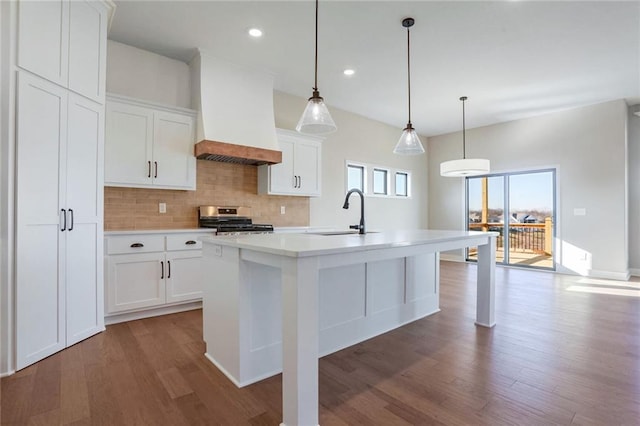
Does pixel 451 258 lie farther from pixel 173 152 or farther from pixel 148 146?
pixel 148 146

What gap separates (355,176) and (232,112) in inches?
114

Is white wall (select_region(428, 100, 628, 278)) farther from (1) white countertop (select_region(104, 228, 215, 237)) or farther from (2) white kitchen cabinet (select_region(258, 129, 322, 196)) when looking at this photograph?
(1) white countertop (select_region(104, 228, 215, 237))

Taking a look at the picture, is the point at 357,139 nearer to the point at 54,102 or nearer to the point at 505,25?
the point at 505,25

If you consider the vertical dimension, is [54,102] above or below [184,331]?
above

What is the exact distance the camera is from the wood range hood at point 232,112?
372cm

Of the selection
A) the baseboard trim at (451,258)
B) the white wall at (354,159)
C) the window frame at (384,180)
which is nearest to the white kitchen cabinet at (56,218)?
the white wall at (354,159)

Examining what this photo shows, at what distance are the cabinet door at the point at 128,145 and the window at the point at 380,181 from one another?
4.30 m

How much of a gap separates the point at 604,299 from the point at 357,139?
434 cm

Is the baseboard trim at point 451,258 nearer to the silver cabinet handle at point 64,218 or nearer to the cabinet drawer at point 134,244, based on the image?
the cabinet drawer at point 134,244

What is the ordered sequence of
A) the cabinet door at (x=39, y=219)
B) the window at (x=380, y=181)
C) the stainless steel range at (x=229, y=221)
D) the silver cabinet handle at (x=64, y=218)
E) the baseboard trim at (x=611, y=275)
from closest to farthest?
the cabinet door at (x=39, y=219), the silver cabinet handle at (x=64, y=218), the stainless steel range at (x=229, y=221), the baseboard trim at (x=611, y=275), the window at (x=380, y=181)

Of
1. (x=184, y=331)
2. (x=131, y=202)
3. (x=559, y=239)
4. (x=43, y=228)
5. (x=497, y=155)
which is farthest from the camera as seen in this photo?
(x=497, y=155)

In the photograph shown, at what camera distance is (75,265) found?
2582 mm

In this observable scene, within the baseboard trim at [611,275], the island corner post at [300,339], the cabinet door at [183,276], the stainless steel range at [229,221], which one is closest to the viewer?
the island corner post at [300,339]

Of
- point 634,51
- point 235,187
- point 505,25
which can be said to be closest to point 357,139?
point 235,187
